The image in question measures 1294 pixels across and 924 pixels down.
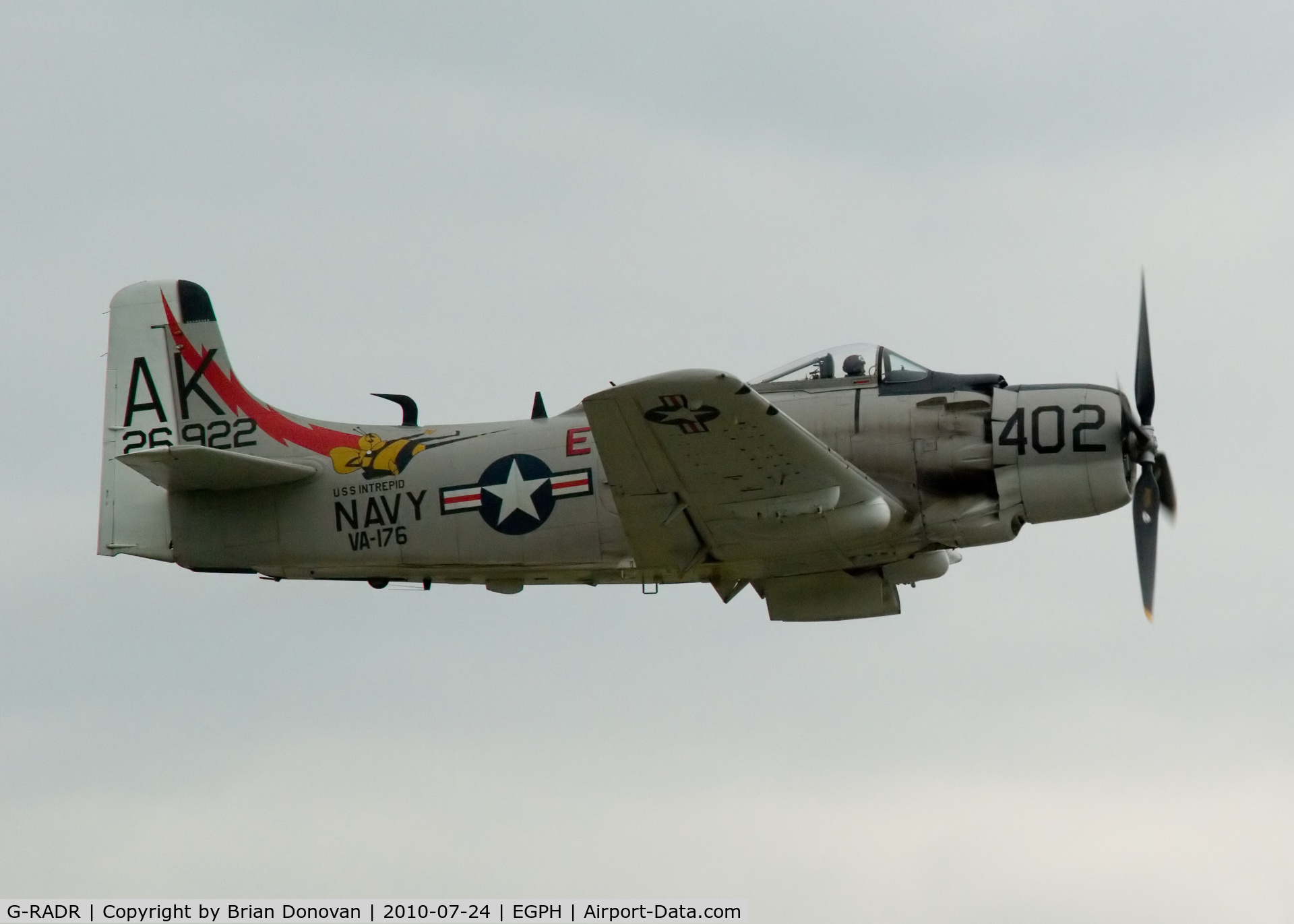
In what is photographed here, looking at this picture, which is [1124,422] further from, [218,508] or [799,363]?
[218,508]

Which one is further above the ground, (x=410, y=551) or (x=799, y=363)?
(x=799, y=363)

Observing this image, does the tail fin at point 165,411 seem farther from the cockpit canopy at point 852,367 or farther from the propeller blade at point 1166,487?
the propeller blade at point 1166,487

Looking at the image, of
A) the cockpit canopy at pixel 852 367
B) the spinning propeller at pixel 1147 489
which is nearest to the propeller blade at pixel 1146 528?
the spinning propeller at pixel 1147 489

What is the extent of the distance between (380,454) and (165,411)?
119 inches

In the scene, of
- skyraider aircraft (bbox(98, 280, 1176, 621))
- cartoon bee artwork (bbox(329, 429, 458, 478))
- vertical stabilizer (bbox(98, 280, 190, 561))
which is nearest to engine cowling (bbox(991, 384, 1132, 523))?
skyraider aircraft (bbox(98, 280, 1176, 621))

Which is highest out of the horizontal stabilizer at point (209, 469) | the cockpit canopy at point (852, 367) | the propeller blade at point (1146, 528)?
the cockpit canopy at point (852, 367)

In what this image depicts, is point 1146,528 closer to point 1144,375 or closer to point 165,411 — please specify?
point 1144,375

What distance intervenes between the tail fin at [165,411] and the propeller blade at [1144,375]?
794 cm

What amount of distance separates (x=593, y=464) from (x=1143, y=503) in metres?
5.30

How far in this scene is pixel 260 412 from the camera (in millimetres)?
18734

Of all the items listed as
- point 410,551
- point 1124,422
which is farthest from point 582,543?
point 1124,422

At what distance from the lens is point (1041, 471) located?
52.0 ft

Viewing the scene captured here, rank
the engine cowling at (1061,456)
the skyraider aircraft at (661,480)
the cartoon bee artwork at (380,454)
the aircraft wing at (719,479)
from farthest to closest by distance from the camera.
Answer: the cartoon bee artwork at (380,454), the engine cowling at (1061,456), the skyraider aircraft at (661,480), the aircraft wing at (719,479)

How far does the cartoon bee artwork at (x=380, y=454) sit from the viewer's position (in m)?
17.5
